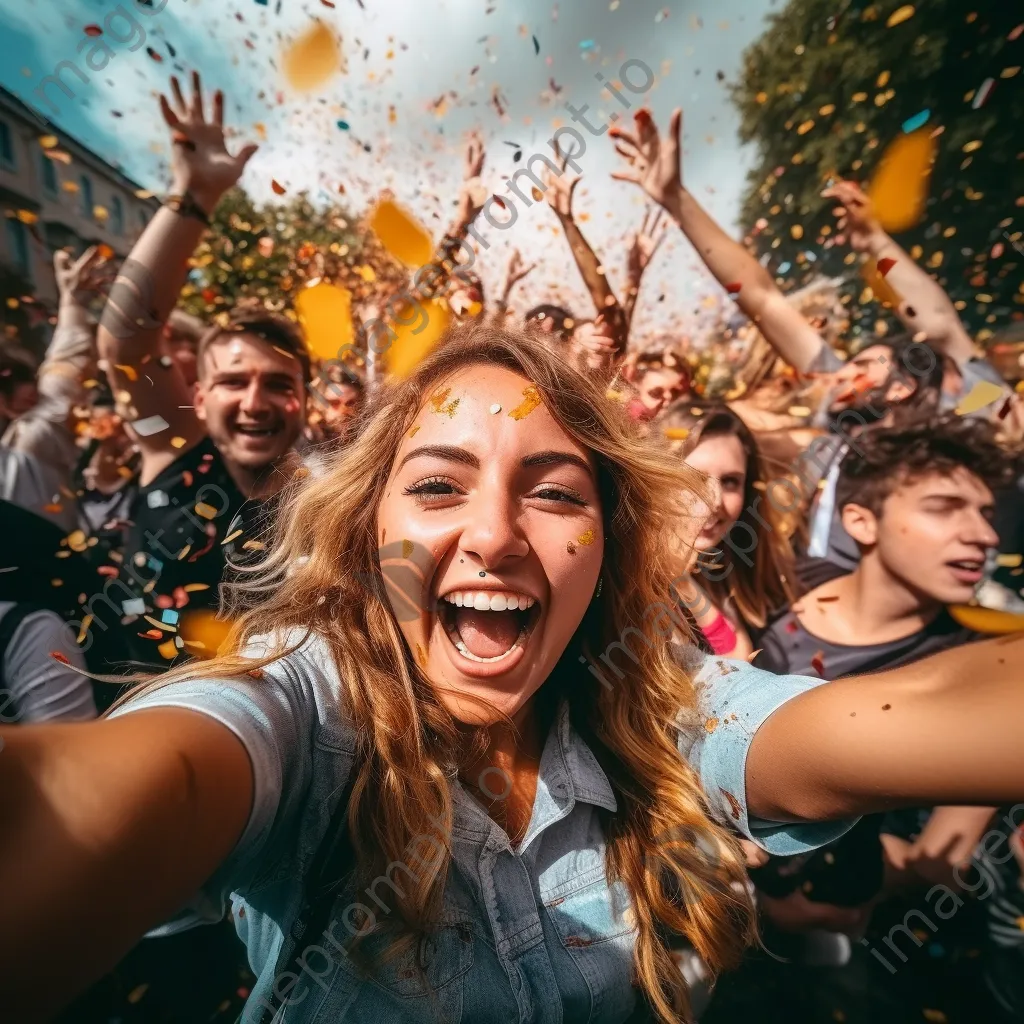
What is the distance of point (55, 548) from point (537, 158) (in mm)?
2940

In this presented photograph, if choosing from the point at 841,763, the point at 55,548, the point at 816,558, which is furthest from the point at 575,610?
the point at 55,548

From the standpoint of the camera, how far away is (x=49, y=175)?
278 cm

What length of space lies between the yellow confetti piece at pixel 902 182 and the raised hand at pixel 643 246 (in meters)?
1.35

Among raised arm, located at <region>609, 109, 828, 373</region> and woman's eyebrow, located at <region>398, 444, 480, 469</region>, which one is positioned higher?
raised arm, located at <region>609, 109, 828, 373</region>

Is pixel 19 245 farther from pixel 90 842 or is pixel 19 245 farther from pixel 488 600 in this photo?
pixel 90 842

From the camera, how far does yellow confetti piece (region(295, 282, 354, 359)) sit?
3080 millimetres

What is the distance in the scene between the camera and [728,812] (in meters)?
1.48

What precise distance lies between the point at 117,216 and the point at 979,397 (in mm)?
4490

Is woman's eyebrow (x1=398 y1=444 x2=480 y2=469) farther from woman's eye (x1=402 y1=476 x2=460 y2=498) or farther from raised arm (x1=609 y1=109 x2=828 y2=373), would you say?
raised arm (x1=609 y1=109 x2=828 y2=373)

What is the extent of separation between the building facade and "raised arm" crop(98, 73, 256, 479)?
1.10 ft

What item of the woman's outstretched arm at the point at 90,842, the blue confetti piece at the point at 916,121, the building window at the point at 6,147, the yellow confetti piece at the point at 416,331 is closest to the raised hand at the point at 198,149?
the building window at the point at 6,147

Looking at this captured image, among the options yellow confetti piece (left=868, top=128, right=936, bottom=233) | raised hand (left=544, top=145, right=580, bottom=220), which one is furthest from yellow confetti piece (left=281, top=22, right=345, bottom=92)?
yellow confetti piece (left=868, top=128, right=936, bottom=233)

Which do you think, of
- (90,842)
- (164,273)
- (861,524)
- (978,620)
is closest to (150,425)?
(164,273)

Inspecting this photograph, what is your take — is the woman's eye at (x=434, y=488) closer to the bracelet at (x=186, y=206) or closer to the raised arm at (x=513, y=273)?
the bracelet at (x=186, y=206)
